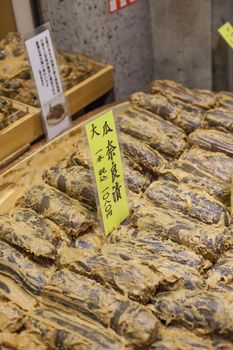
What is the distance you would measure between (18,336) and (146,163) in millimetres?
1528

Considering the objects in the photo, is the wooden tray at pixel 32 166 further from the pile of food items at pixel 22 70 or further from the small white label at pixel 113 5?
the small white label at pixel 113 5

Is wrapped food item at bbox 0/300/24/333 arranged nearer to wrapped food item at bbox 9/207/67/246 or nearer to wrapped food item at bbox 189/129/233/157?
wrapped food item at bbox 9/207/67/246

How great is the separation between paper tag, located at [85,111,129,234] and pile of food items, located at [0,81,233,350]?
91mm

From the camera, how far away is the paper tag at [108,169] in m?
3.09

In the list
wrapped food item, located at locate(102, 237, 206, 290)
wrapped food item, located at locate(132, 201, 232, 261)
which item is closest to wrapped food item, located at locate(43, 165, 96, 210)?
wrapped food item, located at locate(132, 201, 232, 261)

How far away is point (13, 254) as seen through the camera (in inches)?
121

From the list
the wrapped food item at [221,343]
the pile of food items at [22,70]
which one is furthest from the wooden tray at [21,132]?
the wrapped food item at [221,343]

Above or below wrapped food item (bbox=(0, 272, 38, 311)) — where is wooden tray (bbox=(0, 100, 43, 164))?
above

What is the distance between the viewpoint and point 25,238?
3.15m

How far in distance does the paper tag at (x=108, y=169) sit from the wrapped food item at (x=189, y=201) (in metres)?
0.23

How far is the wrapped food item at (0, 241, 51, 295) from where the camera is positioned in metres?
2.94

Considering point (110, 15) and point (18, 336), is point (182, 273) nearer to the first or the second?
point (18, 336)

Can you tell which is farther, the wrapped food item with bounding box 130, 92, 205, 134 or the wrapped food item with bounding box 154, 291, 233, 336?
the wrapped food item with bounding box 130, 92, 205, 134

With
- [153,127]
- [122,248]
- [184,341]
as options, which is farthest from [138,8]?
[184,341]
